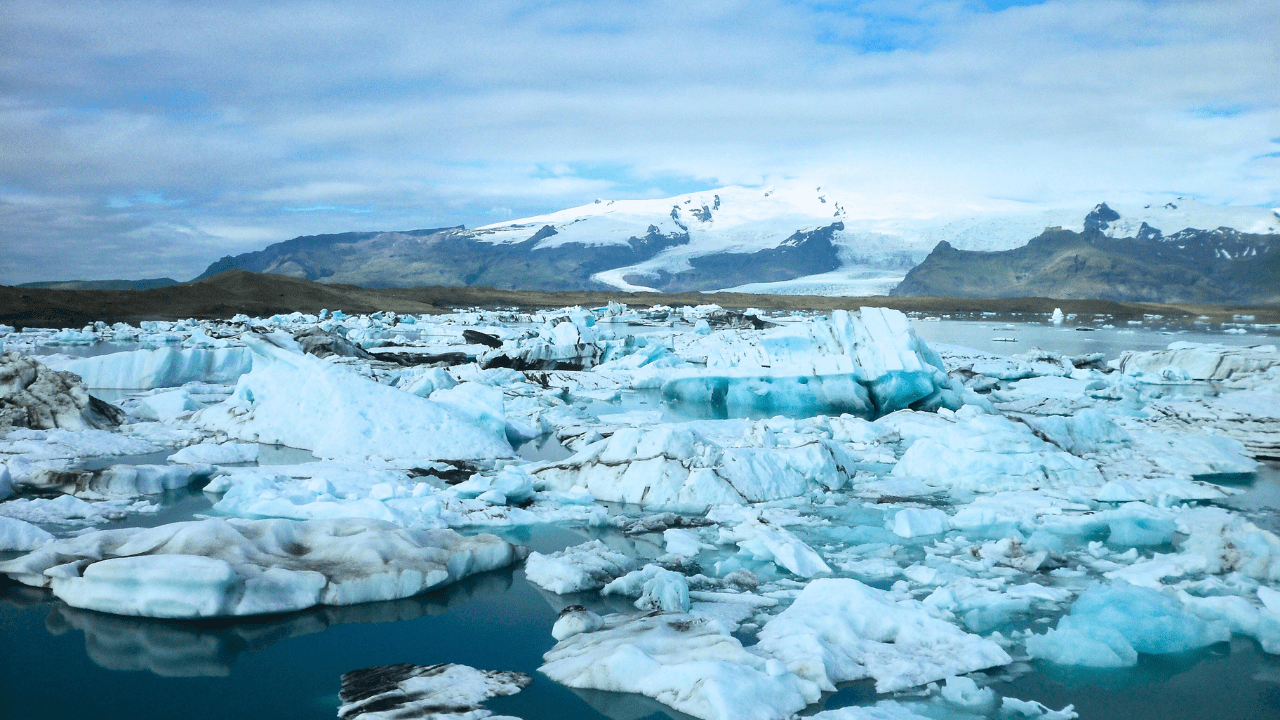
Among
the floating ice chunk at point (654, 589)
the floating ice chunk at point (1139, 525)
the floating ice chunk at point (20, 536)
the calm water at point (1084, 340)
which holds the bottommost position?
the floating ice chunk at point (1139, 525)

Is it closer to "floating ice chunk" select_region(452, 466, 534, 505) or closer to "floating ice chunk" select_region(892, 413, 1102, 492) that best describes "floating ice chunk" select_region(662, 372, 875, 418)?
"floating ice chunk" select_region(892, 413, 1102, 492)

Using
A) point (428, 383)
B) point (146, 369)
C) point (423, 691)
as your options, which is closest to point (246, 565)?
point (423, 691)

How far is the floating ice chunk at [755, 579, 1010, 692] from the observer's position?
11.7 ft

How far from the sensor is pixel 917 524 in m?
5.90

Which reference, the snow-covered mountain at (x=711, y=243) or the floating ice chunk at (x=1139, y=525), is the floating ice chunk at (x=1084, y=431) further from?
the snow-covered mountain at (x=711, y=243)

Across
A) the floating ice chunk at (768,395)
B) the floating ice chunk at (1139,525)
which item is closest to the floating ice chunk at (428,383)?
the floating ice chunk at (768,395)

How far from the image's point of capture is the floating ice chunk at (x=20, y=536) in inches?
196

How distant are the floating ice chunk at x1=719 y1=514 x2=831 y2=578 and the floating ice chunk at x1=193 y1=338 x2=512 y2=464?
349cm

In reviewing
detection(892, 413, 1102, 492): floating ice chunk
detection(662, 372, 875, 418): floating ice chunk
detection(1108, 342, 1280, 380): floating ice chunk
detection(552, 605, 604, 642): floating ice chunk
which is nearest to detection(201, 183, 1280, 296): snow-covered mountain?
detection(1108, 342, 1280, 380): floating ice chunk

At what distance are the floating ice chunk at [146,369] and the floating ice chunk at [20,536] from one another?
29.3 ft

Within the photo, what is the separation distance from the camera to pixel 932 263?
301 ft

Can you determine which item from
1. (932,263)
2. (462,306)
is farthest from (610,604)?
(932,263)

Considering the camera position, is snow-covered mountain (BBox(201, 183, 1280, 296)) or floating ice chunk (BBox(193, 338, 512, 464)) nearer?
floating ice chunk (BBox(193, 338, 512, 464))

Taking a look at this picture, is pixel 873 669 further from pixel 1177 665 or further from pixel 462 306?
pixel 462 306
